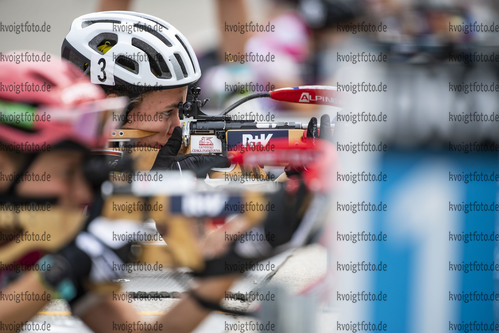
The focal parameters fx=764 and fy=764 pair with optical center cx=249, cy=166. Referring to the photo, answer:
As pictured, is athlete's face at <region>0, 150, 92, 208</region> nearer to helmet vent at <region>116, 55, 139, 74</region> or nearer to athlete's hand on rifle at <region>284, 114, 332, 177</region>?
athlete's hand on rifle at <region>284, 114, 332, 177</region>

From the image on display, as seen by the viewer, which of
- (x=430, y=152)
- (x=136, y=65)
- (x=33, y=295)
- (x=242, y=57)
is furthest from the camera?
(x=242, y=57)

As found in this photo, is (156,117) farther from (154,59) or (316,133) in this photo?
(316,133)

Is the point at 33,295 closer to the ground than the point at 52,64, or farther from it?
closer to the ground

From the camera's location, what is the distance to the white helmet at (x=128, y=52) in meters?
3.99

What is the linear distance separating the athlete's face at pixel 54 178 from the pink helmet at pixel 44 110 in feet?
0.17

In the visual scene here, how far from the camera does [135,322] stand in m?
2.64

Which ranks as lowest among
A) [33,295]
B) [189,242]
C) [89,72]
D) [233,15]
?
[33,295]

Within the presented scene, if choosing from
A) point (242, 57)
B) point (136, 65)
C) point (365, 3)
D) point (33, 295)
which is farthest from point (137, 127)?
point (365, 3)

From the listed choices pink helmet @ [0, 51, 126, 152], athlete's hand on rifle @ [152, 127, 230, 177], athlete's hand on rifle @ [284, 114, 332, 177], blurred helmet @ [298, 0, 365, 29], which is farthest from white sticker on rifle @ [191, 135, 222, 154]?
blurred helmet @ [298, 0, 365, 29]

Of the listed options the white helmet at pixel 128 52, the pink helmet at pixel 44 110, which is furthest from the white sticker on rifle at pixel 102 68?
the pink helmet at pixel 44 110

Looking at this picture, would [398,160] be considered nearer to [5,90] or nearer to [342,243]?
[342,243]

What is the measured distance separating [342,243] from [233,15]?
13.4ft

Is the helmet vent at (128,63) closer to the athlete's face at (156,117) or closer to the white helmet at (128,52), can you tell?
the white helmet at (128,52)

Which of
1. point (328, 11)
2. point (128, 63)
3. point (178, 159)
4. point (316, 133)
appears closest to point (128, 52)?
point (128, 63)
